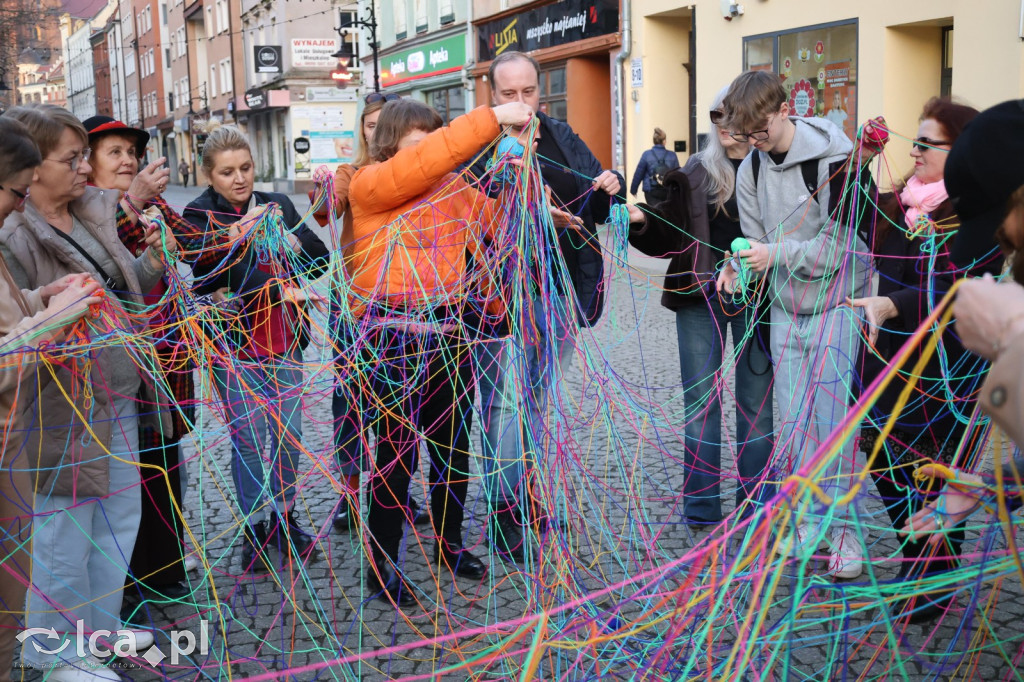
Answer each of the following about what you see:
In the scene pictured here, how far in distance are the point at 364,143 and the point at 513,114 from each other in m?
1.16

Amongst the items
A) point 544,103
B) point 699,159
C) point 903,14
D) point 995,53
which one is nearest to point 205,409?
point 699,159

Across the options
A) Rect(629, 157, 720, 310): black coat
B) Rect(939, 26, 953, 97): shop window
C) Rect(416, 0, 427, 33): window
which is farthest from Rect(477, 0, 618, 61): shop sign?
Rect(629, 157, 720, 310): black coat

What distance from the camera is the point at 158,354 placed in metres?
3.15

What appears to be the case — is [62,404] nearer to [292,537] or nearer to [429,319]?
[429,319]

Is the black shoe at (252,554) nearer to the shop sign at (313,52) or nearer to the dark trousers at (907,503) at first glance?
the dark trousers at (907,503)

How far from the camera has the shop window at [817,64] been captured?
36.1 ft

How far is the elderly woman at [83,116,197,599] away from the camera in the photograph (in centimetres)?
311

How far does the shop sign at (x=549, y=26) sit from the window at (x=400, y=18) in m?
4.44

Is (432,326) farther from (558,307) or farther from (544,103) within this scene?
(544,103)

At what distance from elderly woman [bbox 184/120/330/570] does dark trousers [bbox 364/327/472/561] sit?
370 millimetres

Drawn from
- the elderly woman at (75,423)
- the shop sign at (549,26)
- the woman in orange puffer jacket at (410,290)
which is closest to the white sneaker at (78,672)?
the elderly woman at (75,423)

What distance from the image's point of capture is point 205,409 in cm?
561

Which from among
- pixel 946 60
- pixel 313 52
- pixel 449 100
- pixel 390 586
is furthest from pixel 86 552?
pixel 313 52

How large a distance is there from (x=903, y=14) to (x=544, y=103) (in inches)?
341
